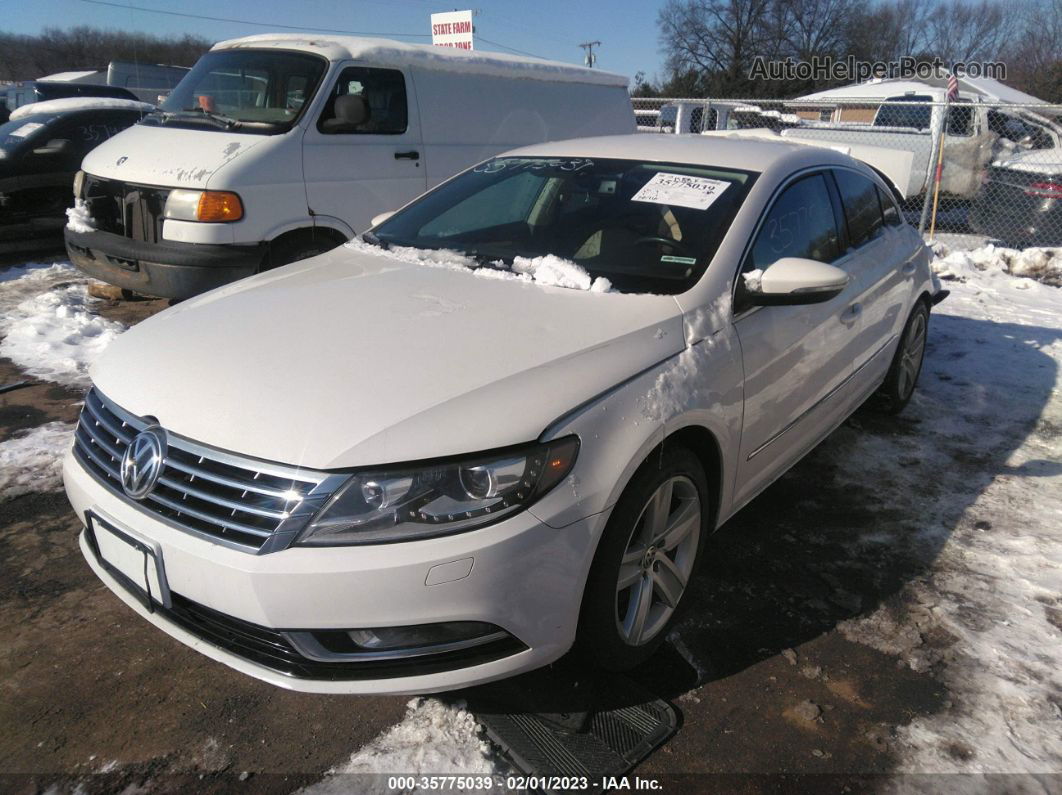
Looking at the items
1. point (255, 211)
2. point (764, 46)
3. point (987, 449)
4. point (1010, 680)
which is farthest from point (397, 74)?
point (764, 46)

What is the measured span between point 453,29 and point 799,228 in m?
15.5

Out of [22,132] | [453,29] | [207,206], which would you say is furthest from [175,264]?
[453,29]

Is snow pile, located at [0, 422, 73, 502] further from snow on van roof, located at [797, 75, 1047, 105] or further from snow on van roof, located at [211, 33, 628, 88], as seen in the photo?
snow on van roof, located at [797, 75, 1047, 105]

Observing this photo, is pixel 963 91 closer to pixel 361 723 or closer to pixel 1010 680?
pixel 1010 680

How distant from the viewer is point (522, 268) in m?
3.02

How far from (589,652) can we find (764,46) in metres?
50.2

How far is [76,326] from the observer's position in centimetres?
594

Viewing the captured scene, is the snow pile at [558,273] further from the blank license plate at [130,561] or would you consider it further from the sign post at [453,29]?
the sign post at [453,29]

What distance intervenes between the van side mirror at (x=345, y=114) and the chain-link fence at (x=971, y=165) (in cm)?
508

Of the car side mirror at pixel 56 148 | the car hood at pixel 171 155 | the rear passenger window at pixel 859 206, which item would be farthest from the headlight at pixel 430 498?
the car side mirror at pixel 56 148

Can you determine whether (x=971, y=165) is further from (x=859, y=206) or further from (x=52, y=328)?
(x=52, y=328)

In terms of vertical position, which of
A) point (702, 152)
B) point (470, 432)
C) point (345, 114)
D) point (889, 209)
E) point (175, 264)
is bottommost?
point (175, 264)

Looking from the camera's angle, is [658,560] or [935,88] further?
[935,88]

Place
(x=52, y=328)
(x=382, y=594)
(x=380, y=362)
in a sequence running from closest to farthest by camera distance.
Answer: (x=382, y=594), (x=380, y=362), (x=52, y=328)
